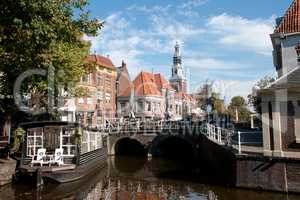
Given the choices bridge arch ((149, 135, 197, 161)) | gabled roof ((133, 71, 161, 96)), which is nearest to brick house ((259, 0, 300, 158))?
bridge arch ((149, 135, 197, 161))

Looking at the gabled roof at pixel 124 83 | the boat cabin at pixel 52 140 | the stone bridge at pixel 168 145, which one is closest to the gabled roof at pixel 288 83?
the stone bridge at pixel 168 145

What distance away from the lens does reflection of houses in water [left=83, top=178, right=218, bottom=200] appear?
1685 cm

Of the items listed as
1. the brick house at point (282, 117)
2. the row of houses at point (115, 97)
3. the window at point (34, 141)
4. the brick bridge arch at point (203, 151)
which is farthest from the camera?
the row of houses at point (115, 97)

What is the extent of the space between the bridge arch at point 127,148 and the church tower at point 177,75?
6677 centimetres

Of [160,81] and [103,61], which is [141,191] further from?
[160,81]

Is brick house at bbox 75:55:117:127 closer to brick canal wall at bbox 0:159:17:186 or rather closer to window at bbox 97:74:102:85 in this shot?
window at bbox 97:74:102:85

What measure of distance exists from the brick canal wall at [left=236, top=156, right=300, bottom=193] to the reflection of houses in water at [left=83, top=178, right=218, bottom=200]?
174 cm

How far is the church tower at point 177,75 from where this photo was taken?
353 ft

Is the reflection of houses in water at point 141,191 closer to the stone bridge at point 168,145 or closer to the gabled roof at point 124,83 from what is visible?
the stone bridge at point 168,145

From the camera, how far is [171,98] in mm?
79625

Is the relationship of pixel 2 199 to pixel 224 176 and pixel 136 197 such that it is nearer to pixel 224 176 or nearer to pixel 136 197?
pixel 136 197

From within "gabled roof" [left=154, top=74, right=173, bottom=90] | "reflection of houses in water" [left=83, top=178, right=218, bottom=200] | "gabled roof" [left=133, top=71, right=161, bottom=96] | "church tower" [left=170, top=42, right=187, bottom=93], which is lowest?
"reflection of houses in water" [left=83, top=178, right=218, bottom=200]

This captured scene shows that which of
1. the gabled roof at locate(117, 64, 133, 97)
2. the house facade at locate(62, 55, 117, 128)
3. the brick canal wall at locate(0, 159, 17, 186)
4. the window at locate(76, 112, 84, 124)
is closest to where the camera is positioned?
the brick canal wall at locate(0, 159, 17, 186)

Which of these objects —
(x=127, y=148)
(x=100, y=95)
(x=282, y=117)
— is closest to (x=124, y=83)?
(x=100, y=95)
